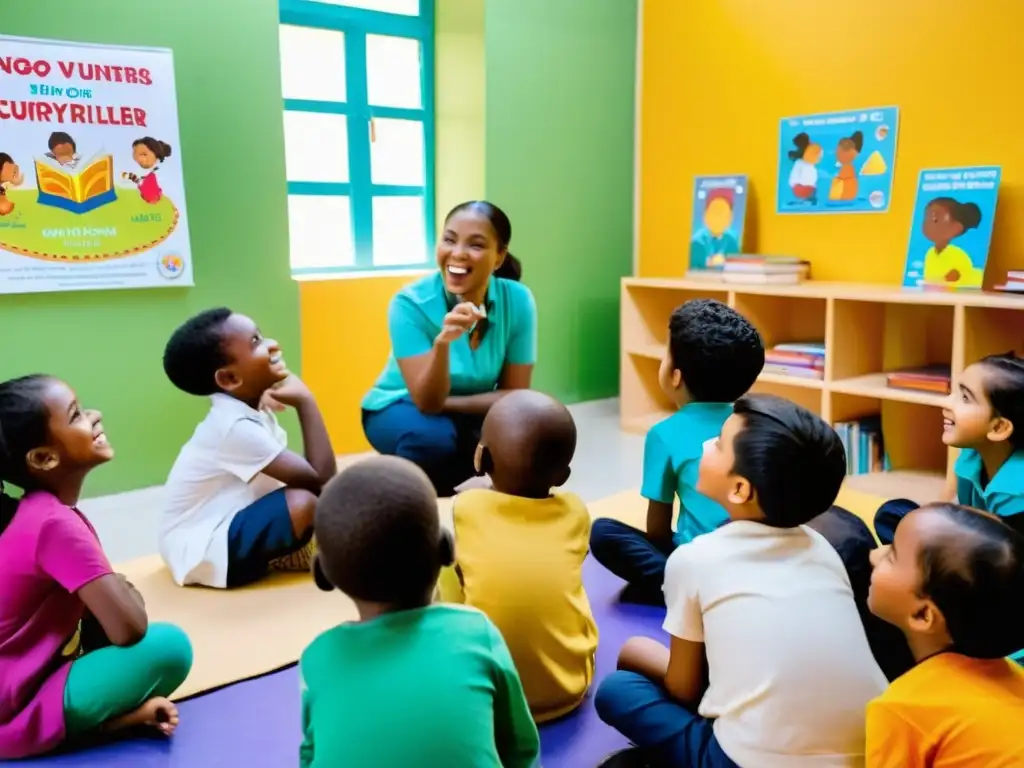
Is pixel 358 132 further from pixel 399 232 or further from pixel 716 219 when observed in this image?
pixel 716 219

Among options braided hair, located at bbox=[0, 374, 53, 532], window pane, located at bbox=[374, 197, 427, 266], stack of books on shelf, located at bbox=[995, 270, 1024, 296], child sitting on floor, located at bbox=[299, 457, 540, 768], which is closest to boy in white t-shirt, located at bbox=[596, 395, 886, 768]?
child sitting on floor, located at bbox=[299, 457, 540, 768]

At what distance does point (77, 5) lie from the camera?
3023 millimetres

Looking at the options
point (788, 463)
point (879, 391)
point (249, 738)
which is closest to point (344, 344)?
point (879, 391)

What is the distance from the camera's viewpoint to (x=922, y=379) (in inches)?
131

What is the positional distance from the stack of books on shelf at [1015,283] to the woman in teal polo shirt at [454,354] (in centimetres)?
164

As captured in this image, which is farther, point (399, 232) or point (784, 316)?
point (399, 232)

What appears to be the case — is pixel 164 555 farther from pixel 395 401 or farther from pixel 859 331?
pixel 859 331

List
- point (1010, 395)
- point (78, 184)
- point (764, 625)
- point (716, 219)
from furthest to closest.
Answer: point (716, 219) < point (78, 184) < point (1010, 395) < point (764, 625)

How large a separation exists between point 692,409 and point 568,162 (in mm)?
2758

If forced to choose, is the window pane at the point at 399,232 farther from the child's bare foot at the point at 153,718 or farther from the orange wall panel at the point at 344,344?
the child's bare foot at the point at 153,718

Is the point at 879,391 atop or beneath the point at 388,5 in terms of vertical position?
beneath

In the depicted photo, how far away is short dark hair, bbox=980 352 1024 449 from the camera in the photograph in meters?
1.95

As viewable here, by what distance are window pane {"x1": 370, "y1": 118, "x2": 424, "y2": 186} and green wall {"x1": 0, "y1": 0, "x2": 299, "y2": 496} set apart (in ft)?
2.24

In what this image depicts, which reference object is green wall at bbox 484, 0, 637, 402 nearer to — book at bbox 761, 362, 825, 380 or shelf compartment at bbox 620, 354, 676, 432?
shelf compartment at bbox 620, 354, 676, 432
